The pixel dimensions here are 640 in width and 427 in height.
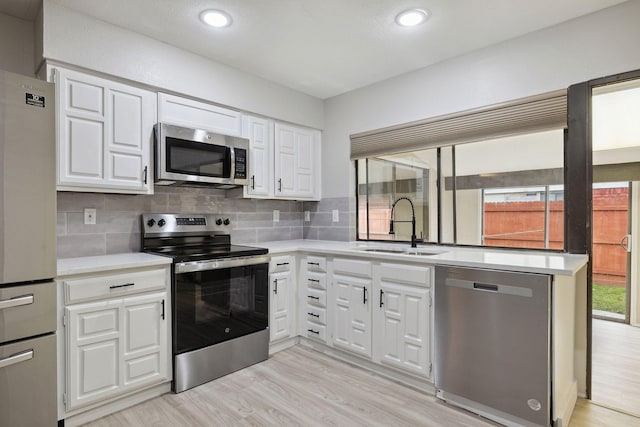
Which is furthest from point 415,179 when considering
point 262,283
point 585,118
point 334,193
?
point 262,283

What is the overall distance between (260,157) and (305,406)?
210 centimetres

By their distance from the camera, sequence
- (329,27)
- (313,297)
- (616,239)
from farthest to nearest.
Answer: (616,239)
(313,297)
(329,27)

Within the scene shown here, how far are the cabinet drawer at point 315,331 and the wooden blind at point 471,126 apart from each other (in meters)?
1.70

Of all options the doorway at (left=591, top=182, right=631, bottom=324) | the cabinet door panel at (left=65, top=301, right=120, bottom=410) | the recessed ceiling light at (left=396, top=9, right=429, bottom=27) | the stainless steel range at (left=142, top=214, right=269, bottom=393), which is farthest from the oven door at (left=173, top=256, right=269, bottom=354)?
the doorway at (left=591, top=182, right=631, bottom=324)

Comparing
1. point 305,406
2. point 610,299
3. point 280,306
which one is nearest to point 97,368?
point 305,406

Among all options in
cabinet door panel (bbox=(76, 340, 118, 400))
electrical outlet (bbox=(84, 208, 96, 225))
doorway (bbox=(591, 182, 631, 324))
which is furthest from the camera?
doorway (bbox=(591, 182, 631, 324))

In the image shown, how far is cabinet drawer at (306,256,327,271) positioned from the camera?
2.95 meters

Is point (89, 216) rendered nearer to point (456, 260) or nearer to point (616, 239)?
point (456, 260)

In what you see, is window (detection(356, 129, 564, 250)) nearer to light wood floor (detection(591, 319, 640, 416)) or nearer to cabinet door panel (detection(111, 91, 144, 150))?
light wood floor (detection(591, 319, 640, 416))

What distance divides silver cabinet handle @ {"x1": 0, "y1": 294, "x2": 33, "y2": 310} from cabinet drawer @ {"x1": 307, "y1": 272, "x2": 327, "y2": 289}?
1928 mm

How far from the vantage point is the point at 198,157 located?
2.68 meters

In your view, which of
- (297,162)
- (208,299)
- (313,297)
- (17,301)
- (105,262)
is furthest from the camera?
(297,162)

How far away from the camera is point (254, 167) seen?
10.4 ft

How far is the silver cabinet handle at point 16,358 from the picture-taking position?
5.21ft
